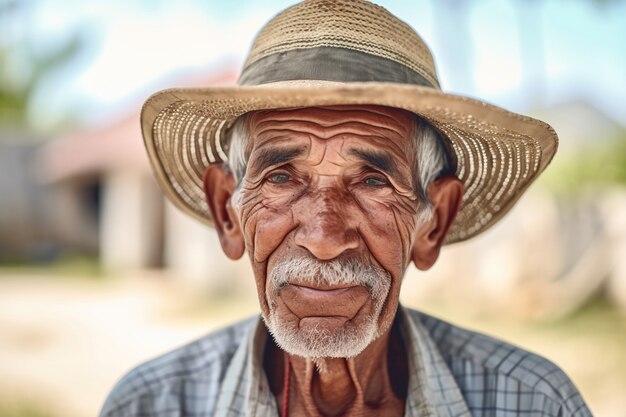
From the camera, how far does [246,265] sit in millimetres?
11156

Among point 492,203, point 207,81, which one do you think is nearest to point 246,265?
point 207,81

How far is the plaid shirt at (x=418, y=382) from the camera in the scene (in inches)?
79.1

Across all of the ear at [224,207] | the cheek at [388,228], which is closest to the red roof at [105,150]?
the ear at [224,207]

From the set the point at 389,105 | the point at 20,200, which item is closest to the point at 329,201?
the point at 389,105

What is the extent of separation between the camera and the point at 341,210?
5.99 feet

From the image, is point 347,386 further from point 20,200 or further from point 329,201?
point 20,200

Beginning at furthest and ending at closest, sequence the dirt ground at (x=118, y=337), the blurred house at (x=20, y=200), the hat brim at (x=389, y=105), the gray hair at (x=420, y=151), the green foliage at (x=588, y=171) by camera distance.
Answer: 1. the blurred house at (x=20, y=200)
2. the green foliage at (x=588, y=171)
3. the dirt ground at (x=118, y=337)
4. the gray hair at (x=420, y=151)
5. the hat brim at (x=389, y=105)

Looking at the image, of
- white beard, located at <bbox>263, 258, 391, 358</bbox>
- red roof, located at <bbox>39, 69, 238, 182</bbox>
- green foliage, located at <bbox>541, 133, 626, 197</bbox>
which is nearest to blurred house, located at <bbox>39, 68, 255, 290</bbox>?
red roof, located at <bbox>39, 69, 238, 182</bbox>

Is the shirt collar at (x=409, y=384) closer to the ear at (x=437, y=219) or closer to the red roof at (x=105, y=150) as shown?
the ear at (x=437, y=219)

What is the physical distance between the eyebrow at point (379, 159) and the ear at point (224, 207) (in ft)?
1.37

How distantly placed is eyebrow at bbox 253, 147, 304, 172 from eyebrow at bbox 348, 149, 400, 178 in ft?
0.45

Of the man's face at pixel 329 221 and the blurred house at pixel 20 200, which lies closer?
the man's face at pixel 329 221

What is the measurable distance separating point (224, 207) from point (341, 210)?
1.57 feet

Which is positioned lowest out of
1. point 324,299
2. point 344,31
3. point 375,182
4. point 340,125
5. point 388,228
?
Answer: point 324,299
